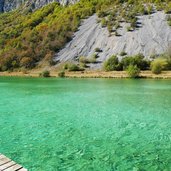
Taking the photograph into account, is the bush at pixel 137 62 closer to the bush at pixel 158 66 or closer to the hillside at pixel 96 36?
the bush at pixel 158 66

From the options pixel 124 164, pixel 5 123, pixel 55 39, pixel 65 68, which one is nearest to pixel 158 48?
pixel 65 68

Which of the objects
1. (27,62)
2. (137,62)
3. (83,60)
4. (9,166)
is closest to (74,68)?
(83,60)

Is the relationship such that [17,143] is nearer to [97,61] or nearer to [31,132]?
[31,132]

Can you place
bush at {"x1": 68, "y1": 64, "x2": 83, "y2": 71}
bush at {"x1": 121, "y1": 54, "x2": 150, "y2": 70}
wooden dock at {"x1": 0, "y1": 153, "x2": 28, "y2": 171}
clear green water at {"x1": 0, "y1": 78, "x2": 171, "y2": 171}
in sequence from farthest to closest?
bush at {"x1": 68, "y1": 64, "x2": 83, "y2": 71} → bush at {"x1": 121, "y1": 54, "x2": 150, "y2": 70} → clear green water at {"x1": 0, "y1": 78, "x2": 171, "y2": 171} → wooden dock at {"x1": 0, "y1": 153, "x2": 28, "y2": 171}

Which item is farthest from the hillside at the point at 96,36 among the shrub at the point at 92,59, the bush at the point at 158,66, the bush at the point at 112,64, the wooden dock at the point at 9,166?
the wooden dock at the point at 9,166

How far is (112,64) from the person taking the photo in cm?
9481

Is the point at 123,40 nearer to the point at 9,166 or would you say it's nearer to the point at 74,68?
the point at 74,68

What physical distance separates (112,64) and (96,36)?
25.1 m

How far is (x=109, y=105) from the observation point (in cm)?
3403

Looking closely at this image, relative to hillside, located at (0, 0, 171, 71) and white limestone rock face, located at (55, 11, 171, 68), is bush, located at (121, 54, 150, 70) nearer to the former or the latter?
white limestone rock face, located at (55, 11, 171, 68)

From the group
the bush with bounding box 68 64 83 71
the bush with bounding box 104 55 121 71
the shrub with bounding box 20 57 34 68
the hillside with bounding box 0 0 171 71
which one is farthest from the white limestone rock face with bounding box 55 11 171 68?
the shrub with bounding box 20 57 34 68

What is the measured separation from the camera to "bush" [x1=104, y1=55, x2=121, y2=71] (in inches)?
3691

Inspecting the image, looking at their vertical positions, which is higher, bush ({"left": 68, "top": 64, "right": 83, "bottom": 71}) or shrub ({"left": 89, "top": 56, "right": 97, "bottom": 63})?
shrub ({"left": 89, "top": 56, "right": 97, "bottom": 63})

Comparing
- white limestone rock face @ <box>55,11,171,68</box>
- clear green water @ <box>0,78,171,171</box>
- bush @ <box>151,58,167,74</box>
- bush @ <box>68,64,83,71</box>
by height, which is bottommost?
clear green water @ <box>0,78,171,171</box>
